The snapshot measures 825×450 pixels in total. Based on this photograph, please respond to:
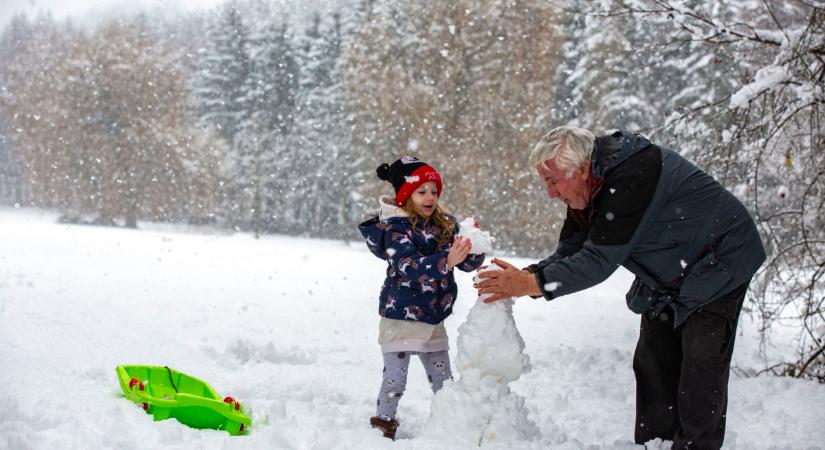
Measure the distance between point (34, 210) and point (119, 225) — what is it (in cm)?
383

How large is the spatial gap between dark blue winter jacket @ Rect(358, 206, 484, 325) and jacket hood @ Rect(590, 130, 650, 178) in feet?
3.57

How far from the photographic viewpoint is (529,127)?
21.3 metres

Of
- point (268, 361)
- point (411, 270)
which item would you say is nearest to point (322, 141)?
point (268, 361)

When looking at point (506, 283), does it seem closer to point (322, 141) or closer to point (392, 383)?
point (392, 383)

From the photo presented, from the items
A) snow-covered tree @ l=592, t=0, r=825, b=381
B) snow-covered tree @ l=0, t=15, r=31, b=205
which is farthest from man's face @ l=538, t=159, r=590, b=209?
snow-covered tree @ l=0, t=15, r=31, b=205

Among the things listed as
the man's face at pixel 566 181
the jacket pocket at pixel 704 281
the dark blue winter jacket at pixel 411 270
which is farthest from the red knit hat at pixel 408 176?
the jacket pocket at pixel 704 281

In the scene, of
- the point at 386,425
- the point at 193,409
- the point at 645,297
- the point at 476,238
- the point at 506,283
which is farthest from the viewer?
the point at 386,425

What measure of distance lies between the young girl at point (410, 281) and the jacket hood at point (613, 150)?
43.3 inches

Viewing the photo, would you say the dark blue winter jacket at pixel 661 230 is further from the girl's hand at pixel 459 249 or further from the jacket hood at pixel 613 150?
the girl's hand at pixel 459 249

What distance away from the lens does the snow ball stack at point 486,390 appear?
3.46m

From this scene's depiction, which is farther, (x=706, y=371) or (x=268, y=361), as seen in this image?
(x=268, y=361)

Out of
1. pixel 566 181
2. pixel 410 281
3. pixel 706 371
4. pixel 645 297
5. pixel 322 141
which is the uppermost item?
pixel 322 141

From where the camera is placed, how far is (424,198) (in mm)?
4023

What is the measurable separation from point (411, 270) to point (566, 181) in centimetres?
111
